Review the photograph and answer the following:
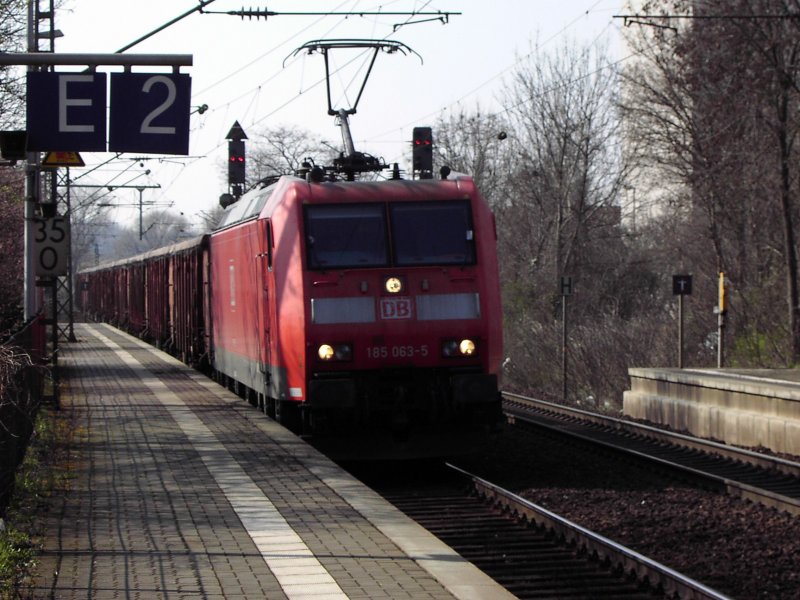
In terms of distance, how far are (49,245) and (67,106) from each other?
5627 mm

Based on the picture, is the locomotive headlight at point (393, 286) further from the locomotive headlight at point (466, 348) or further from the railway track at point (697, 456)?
the railway track at point (697, 456)

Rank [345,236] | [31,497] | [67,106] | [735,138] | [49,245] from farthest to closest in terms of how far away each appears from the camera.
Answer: [735,138]
[49,245]
[345,236]
[67,106]
[31,497]

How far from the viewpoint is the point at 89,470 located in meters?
11.5

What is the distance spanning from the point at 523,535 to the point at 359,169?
628 cm

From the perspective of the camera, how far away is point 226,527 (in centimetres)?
869

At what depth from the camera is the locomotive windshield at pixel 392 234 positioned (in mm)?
13078

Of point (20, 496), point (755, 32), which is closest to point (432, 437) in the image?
point (20, 496)

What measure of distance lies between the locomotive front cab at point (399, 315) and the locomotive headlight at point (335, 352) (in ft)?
0.03

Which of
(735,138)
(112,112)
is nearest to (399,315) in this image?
(112,112)

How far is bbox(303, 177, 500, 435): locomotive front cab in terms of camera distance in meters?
12.7

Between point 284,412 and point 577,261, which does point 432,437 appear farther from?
point 577,261

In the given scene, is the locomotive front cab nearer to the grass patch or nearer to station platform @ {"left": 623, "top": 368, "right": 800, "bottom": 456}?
the grass patch

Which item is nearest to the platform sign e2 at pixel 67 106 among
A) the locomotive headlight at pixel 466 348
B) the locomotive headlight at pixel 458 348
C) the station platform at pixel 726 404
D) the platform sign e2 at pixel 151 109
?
the platform sign e2 at pixel 151 109

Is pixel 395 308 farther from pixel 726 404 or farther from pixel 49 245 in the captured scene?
pixel 726 404
